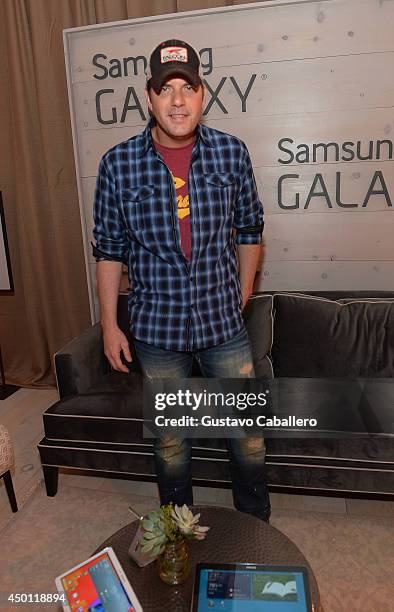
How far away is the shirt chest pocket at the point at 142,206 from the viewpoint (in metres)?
1.58

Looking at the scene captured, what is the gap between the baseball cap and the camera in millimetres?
Result: 1498

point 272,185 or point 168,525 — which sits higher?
point 272,185

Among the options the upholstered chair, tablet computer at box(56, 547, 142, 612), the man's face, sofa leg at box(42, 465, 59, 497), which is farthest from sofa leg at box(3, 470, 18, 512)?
the man's face

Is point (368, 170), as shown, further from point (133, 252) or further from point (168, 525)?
point (168, 525)

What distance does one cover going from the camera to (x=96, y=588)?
3.91 ft

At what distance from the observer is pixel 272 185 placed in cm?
265

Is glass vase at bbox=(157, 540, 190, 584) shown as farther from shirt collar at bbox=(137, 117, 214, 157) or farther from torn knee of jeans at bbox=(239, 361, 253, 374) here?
shirt collar at bbox=(137, 117, 214, 157)

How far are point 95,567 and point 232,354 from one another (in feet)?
2.62

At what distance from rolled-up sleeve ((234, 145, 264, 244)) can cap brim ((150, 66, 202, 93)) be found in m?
0.32

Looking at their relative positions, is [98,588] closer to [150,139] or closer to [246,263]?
[246,263]

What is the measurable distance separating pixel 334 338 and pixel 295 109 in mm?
1203

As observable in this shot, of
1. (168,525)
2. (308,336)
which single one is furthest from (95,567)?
(308,336)

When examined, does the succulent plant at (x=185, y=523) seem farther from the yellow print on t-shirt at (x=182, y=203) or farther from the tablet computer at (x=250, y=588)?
the yellow print on t-shirt at (x=182, y=203)

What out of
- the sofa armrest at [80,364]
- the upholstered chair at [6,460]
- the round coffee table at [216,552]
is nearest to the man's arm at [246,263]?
the round coffee table at [216,552]
